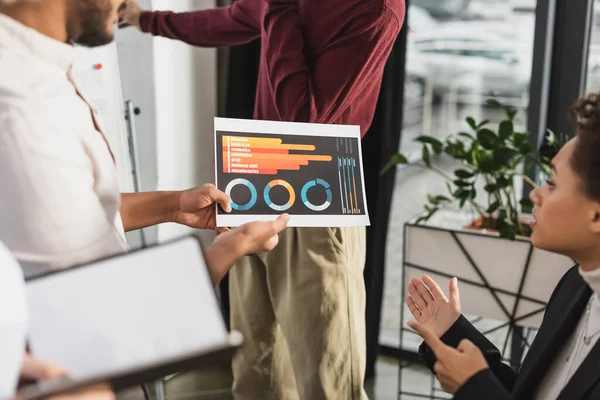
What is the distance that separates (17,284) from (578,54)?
2.07 m

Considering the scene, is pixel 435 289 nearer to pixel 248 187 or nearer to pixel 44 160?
pixel 248 187

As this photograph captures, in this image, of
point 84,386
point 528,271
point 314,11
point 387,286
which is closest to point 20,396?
point 84,386

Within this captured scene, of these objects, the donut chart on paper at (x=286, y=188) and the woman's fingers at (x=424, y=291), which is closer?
the donut chart on paper at (x=286, y=188)

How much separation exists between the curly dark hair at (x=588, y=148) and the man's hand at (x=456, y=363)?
0.30m

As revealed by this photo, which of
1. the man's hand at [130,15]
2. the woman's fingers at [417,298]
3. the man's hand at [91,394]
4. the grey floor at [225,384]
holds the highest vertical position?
the man's hand at [130,15]

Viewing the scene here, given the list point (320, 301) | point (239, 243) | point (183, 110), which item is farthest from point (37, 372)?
point (183, 110)

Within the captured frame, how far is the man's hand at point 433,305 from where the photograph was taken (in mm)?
1285

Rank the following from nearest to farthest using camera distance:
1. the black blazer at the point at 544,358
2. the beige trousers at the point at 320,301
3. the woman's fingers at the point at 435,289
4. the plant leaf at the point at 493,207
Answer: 1. the black blazer at the point at 544,358
2. the woman's fingers at the point at 435,289
3. the beige trousers at the point at 320,301
4. the plant leaf at the point at 493,207


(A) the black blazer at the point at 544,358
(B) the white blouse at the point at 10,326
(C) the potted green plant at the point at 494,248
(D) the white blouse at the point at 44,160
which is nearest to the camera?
(B) the white blouse at the point at 10,326

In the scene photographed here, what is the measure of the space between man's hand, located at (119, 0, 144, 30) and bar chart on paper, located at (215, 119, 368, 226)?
0.74 meters

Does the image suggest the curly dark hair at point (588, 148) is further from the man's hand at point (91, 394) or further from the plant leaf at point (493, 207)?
the plant leaf at point (493, 207)

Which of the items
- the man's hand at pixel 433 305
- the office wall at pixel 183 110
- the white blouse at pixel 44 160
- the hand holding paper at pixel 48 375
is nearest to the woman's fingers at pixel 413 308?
the man's hand at pixel 433 305

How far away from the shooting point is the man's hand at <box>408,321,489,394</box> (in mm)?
1041

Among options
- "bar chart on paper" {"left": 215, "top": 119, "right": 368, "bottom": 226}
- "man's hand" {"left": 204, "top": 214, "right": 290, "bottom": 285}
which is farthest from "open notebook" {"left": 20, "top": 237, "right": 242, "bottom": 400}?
"bar chart on paper" {"left": 215, "top": 119, "right": 368, "bottom": 226}
